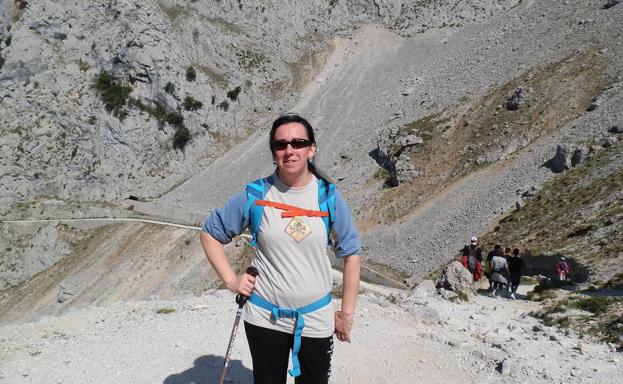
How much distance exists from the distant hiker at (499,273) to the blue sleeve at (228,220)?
47.4 feet

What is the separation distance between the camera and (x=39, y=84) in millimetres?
59062

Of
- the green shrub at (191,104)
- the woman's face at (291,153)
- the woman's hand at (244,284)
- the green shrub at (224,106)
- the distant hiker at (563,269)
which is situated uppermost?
the green shrub at (224,106)

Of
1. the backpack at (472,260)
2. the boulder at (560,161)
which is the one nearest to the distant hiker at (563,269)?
the backpack at (472,260)

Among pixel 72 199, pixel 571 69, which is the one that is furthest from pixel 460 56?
pixel 72 199

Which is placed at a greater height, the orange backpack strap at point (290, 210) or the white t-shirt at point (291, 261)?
the orange backpack strap at point (290, 210)

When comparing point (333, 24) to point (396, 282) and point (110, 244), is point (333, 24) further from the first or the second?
point (396, 282)

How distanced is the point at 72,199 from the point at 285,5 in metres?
43.9

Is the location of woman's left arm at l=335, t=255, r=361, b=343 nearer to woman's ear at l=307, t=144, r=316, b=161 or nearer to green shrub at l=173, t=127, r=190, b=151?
woman's ear at l=307, t=144, r=316, b=161

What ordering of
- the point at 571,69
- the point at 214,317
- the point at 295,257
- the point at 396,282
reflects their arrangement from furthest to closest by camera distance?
the point at 571,69
the point at 396,282
the point at 214,317
the point at 295,257

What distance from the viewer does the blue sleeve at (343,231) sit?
13.5 feet

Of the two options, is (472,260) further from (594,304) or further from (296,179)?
(296,179)

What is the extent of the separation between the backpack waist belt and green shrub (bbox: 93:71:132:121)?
6068 centimetres

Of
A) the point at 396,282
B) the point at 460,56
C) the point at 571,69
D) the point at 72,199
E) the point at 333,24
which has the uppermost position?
the point at 333,24

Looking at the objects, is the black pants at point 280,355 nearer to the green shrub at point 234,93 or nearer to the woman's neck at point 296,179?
the woman's neck at point 296,179
